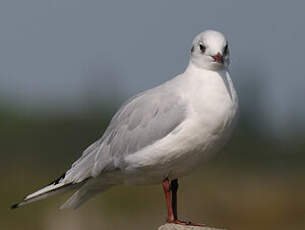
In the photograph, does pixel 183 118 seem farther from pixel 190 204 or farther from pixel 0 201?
pixel 0 201

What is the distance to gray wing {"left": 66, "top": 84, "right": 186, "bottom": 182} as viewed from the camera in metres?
9.66

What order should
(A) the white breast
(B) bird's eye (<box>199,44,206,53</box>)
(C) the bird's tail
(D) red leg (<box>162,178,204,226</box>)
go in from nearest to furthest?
(A) the white breast
(B) bird's eye (<box>199,44,206,53</box>)
(D) red leg (<box>162,178,204,226</box>)
(C) the bird's tail

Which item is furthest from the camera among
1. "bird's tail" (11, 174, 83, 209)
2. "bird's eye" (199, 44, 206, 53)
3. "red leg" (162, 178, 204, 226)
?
"bird's tail" (11, 174, 83, 209)

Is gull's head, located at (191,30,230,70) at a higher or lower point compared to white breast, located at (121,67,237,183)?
higher

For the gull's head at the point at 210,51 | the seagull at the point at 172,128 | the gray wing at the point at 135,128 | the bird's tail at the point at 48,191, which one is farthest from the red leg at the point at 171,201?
the gull's head at the point at 210,51

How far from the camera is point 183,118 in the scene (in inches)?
376

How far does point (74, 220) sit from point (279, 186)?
3619mm

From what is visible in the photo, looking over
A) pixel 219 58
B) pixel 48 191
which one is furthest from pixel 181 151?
pixel 48 191

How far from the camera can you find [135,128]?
392 inches

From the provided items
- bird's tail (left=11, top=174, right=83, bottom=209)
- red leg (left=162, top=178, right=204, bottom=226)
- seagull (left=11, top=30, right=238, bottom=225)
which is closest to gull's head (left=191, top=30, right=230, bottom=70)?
seagull (left=11, top=30, right=238, bottom=225)

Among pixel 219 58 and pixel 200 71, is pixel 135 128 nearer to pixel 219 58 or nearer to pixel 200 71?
pixel 200 71

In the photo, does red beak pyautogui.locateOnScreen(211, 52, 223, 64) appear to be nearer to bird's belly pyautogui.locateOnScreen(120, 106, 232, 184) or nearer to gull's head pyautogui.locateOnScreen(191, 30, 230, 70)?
gull's head pyautogui.locateOnScreen(191, 30, 230, 70)

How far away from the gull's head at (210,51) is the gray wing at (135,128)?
308mm

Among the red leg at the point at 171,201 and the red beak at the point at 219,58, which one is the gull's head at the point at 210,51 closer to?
the red beak at the point at 219,58
